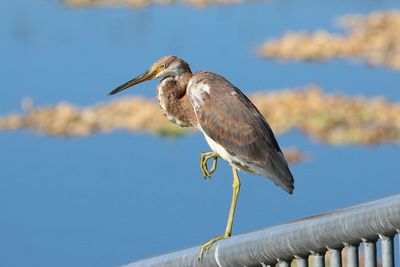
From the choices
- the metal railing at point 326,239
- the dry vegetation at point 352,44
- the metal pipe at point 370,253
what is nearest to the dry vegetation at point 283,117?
the dry vegetation at point 352,44

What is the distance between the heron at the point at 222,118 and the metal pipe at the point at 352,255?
5.19 feet

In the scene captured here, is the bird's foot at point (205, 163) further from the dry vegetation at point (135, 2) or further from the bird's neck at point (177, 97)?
the dry vegetation at point (135, 2)

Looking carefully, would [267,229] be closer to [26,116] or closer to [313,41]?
[26,116]

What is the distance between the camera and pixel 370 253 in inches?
108

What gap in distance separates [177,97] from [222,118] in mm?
439

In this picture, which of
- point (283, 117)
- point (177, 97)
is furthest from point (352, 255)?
point (283, 117)

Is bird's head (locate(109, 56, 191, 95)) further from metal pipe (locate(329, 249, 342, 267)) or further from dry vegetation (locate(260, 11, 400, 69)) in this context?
dry vegetation (locate(260, 11, 400, 69))

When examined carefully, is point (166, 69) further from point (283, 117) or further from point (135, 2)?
point (135, 2)

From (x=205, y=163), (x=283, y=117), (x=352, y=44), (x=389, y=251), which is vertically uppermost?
(x=352, y=44)

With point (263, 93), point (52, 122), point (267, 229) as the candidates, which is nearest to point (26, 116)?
point (52, 122)

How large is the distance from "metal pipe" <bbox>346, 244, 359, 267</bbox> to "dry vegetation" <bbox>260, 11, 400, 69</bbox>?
14.0 meters

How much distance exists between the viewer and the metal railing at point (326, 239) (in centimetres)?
268

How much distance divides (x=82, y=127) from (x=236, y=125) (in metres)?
11.1

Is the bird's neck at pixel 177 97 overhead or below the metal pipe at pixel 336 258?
overhead
